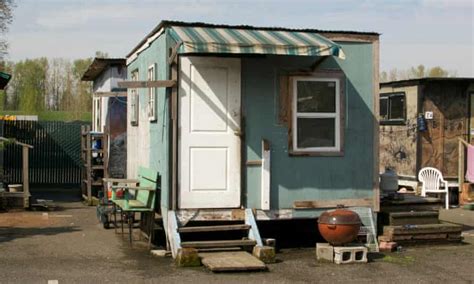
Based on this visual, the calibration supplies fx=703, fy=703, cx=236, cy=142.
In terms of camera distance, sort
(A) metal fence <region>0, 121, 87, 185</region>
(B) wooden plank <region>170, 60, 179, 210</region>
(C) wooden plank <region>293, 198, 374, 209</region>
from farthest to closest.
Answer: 1. (A) metal fence <region>0, 121, 87, 185</region>
2. (C) wooden plank <region>293, 198, 374, 209</region>
3. (B) wooden plank <region>170, 60, 179, 210</region>

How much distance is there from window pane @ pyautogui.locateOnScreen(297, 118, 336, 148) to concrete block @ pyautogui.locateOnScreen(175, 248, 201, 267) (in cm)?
261

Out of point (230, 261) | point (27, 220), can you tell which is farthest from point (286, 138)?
point (27, 220)

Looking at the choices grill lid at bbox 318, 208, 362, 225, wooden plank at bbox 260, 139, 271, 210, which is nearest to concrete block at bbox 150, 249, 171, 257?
wooden plank at bbox 260, 139, 271, 210

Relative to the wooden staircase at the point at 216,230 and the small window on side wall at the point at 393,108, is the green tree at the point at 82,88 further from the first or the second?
the wooden staircase at the point at 216,230

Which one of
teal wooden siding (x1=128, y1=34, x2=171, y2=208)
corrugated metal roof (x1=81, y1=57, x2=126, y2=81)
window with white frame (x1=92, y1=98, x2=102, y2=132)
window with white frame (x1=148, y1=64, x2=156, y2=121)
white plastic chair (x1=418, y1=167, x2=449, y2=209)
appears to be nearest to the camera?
teal wooden siding (x1=128, y1=34, x2=171, y2=208)

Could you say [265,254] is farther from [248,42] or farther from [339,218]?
[248,42]

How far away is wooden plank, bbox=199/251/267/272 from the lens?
8914 millimetres

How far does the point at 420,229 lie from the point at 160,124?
446 cm

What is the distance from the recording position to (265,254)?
9.62 m

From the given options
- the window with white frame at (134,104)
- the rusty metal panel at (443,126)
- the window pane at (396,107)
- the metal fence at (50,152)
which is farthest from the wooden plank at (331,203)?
the metal fence at (50,152)

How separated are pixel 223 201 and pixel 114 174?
751 cm

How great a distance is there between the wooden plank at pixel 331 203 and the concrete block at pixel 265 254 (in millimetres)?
1256

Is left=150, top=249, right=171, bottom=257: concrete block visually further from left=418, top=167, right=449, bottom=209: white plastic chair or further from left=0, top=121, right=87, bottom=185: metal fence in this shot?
left=0, top=121, right=87, bottom=185: metal fence

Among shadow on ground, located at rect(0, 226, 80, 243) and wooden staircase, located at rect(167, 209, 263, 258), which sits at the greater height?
wooden staircase, located at rect(167, 209, 263, 258)
